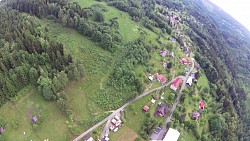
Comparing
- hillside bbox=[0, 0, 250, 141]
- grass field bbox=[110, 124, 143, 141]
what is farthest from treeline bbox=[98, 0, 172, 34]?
grass field bbox=[110, 124, 143, 141]

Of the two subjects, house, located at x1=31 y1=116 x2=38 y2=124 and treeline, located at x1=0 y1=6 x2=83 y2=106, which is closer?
house, located at x1=31 y1=116 x2=38 y2=124

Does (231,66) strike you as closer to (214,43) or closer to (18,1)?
(214,43)

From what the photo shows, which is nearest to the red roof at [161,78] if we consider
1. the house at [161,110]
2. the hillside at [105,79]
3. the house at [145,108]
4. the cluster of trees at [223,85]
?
the hillside at [105,79]

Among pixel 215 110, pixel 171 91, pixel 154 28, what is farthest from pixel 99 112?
pixel 154 28

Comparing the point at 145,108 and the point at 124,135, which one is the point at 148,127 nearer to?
the point at 145,108

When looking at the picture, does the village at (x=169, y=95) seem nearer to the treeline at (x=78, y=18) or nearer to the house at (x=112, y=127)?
the house at (x=112, y=127)

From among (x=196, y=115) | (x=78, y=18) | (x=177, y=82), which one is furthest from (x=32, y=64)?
(x=196, y=115)

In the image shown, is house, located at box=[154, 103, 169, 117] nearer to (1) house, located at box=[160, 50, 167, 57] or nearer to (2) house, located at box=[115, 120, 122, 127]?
(2) house, located at box=[115, 120, 122, 127]
